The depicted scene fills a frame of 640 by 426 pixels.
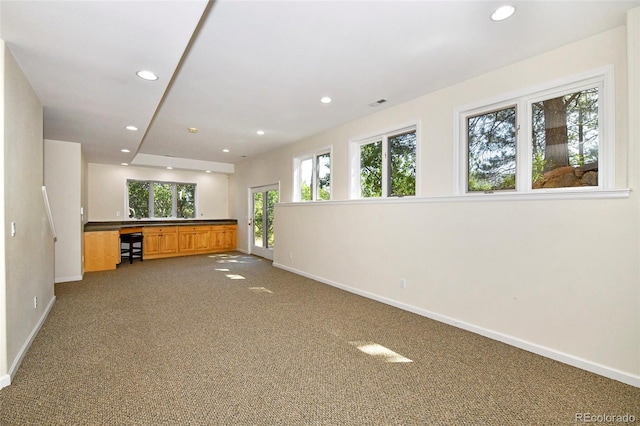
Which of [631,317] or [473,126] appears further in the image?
[473,126]

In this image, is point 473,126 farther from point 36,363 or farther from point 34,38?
point 36,363

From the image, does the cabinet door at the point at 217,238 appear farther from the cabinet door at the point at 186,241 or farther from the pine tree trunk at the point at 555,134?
the pine tree trunk at the point at 555,134

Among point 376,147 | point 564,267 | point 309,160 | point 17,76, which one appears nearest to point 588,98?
point 564,267

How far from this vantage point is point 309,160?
6.24 m

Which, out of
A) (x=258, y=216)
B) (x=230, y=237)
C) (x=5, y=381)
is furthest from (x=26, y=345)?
(x=230, y=237)

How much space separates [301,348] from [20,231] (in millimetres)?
2718

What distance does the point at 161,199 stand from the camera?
8641mm

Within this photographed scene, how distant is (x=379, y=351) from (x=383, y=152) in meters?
2.79

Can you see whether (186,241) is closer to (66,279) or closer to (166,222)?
(166,222)

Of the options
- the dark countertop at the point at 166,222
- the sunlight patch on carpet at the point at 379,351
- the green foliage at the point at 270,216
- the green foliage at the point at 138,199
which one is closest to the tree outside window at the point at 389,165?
the sunlight patch on carpet at the point at 379,351

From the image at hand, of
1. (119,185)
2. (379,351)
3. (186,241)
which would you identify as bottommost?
(379,351)

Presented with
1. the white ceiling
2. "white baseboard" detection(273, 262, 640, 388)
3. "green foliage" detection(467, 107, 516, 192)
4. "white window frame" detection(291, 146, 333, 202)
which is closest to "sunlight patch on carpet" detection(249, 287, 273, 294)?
"white baseboard" detection(273, 262, 640, 388)

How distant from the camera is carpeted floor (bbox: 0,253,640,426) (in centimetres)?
187

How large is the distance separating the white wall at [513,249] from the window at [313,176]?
86 cm
